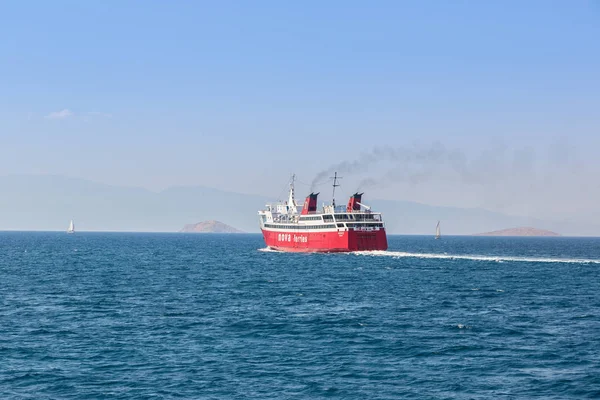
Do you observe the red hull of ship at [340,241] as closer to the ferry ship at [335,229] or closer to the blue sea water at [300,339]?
the ferry ship at [335,229]

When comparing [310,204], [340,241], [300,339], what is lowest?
[300,339]

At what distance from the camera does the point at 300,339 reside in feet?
167

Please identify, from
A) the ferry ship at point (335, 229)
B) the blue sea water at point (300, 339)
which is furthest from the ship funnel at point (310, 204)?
the blue sea water at point (300, 339)

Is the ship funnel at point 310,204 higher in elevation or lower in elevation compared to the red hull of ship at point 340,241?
higher

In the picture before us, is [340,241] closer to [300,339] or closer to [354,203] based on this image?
[354,203]

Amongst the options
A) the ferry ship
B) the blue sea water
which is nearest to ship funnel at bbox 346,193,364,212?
the ferry ship

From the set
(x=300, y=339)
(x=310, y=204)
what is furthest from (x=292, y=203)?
(x=300, y=339)

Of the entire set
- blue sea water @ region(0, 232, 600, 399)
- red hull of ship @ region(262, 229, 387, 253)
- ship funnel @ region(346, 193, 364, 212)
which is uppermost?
ship funnel @ region(346, 193, 364, 212)

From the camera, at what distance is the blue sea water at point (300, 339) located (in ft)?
125

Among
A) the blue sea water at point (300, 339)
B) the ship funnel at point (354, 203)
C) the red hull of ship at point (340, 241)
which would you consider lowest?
the blue sea water at point (300, 339)

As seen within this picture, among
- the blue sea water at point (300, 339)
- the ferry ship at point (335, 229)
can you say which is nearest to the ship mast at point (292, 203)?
the ferry ship at point (335, 229)

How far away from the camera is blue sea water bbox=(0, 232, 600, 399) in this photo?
38.2 m

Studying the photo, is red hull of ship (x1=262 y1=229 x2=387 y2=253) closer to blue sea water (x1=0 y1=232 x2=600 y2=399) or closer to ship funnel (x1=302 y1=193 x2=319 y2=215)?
ship funnel (x1=302 y1=193 x2=319 y2=215)

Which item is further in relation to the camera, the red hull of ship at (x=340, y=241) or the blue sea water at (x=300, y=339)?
the red hull of ship at (x=340, y=241)
